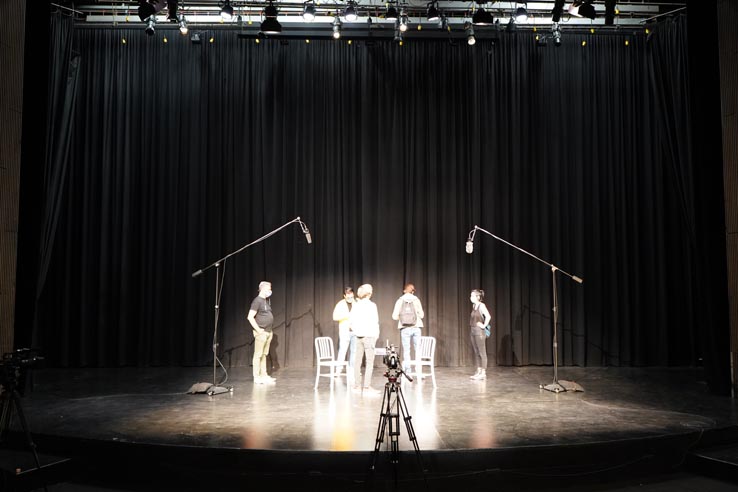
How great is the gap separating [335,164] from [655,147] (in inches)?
234

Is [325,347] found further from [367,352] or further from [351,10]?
[351,10]

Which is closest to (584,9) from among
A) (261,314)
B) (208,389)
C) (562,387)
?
(562,387)

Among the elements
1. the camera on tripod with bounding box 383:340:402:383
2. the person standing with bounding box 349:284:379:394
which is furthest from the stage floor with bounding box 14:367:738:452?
the camera on tripod with bounding box 383:340:402:383

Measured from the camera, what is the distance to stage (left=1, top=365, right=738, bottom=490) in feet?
16.3

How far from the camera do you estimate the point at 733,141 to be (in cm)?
756

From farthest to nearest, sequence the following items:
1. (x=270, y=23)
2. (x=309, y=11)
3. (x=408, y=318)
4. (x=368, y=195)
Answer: (x=368, y=195), (x=309, y=11), (x=270, y=23), (x=408, y=318)

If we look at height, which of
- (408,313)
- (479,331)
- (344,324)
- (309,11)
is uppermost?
(309,11)

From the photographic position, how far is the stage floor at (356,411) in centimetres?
536

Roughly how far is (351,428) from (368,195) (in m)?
5.68

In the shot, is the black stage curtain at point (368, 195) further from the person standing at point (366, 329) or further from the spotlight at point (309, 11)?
the person standing at point (366, 329)

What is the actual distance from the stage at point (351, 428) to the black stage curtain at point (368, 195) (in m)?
2.14

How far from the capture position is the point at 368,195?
420 inches

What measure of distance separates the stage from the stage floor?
0.02 meters

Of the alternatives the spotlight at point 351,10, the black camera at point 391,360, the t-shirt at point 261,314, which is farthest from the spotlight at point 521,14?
the black camera at point 391,360
